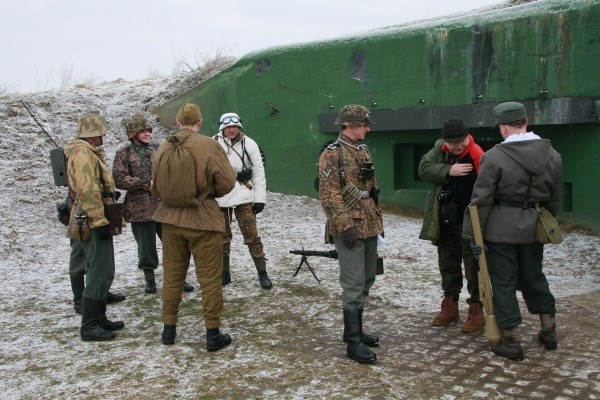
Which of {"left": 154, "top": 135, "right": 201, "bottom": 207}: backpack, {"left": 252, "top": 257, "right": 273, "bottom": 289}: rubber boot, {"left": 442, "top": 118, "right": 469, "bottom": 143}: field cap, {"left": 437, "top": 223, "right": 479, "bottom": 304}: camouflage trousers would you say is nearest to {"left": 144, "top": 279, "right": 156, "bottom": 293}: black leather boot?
{"left": 252, "top": 257, "right": 273, "bottom": 289}: rubber boot

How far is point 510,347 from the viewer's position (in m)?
4.46

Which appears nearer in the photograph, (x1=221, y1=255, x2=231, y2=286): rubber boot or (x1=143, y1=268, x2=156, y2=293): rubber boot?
(x1=143, y1=268, x2=156, y2=293): rubber boot

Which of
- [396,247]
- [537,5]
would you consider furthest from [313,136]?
[537,5]

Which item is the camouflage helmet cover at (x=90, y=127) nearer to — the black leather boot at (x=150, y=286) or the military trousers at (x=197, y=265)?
the military trousers at (x=197, y=265)

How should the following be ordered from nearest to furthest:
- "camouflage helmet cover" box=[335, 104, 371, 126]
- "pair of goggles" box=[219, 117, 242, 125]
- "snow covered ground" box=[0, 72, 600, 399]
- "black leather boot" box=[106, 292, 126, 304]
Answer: "snow covered ground" box=[0, 72, 600, 399] < "camouflage helmet cover" box=[335, 104, 371, 126] < "black leather boot" box=[106, 292, 126, 304] < "pair of goggles" box=[219, 117, 242, 125]

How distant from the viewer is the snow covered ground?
4.16 metres

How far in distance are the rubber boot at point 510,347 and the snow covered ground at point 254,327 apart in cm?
7

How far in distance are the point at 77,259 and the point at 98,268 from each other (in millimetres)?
707

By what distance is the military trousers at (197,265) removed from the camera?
4797mm

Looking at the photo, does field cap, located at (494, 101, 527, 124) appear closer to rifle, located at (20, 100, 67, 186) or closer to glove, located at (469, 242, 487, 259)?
glove, located at (469, 242, 487, 259)

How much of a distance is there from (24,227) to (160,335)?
4639mm

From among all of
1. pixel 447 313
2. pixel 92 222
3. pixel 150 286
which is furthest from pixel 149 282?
pixel 447 313

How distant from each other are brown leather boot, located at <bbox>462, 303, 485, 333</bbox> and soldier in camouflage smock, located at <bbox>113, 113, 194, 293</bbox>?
2701mm

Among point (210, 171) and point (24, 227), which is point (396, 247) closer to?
point (210, 171)
